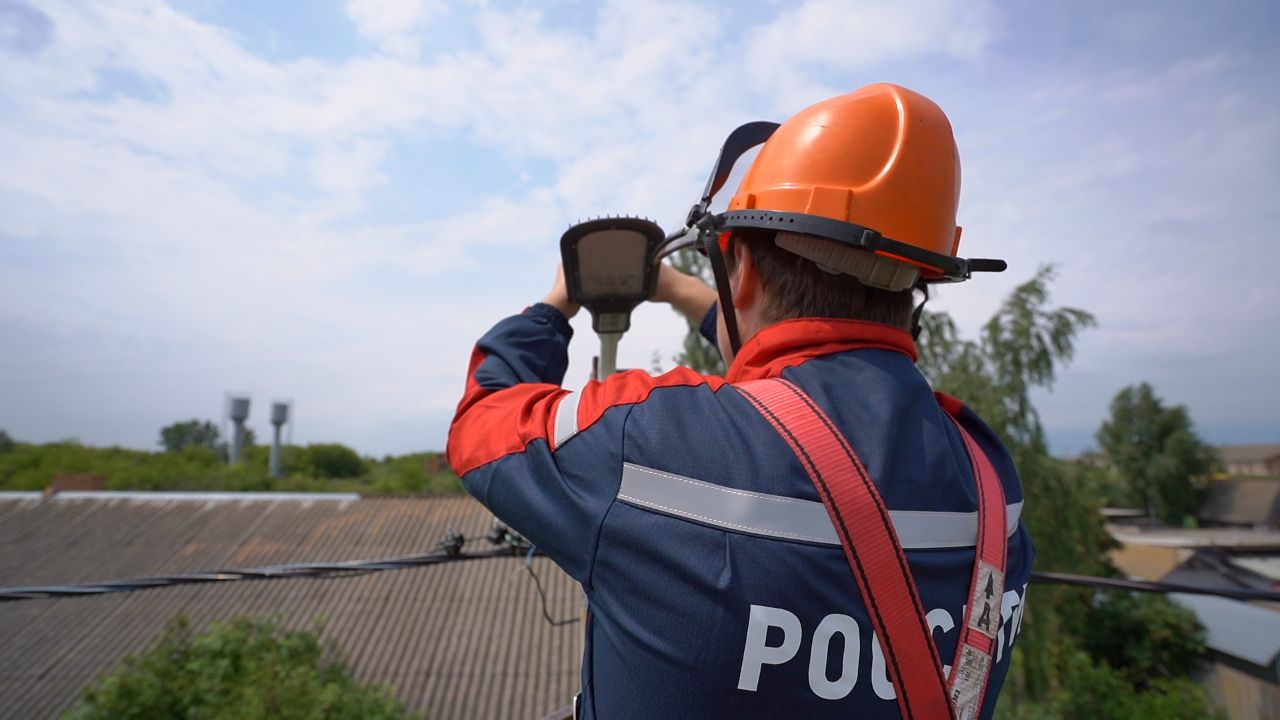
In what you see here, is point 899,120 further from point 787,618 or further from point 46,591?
point 46,591

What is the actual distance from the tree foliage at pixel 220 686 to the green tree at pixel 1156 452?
2282 inches

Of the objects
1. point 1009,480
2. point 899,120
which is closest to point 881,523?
point 1009,480

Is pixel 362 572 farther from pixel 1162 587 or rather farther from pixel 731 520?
pixel 1162 587

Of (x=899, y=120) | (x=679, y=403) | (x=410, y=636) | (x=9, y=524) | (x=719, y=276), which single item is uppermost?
(x=899, y=120)

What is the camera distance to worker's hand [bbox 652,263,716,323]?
83.2 inches

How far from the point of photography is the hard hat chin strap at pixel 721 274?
1.54 metres

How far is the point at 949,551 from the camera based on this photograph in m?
1.30

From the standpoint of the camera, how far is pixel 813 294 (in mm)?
1439

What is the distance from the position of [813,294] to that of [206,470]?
70097 millimetres

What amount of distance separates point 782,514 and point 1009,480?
664mm

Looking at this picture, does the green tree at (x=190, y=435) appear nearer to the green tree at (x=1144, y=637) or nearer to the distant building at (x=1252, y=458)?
the green tree at (x=1144, y=637)

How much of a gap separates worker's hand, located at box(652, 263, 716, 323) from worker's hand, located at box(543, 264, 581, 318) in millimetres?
281

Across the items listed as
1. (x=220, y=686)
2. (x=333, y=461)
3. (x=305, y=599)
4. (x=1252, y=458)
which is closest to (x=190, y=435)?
(x=333, y=461)

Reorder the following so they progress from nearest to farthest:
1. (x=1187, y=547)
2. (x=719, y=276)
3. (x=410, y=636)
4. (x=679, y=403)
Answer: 1. (x=679, y=403)
2. (x=719, y=276)
3. (x=410, y=636)
4. (x=1187, y=547)
